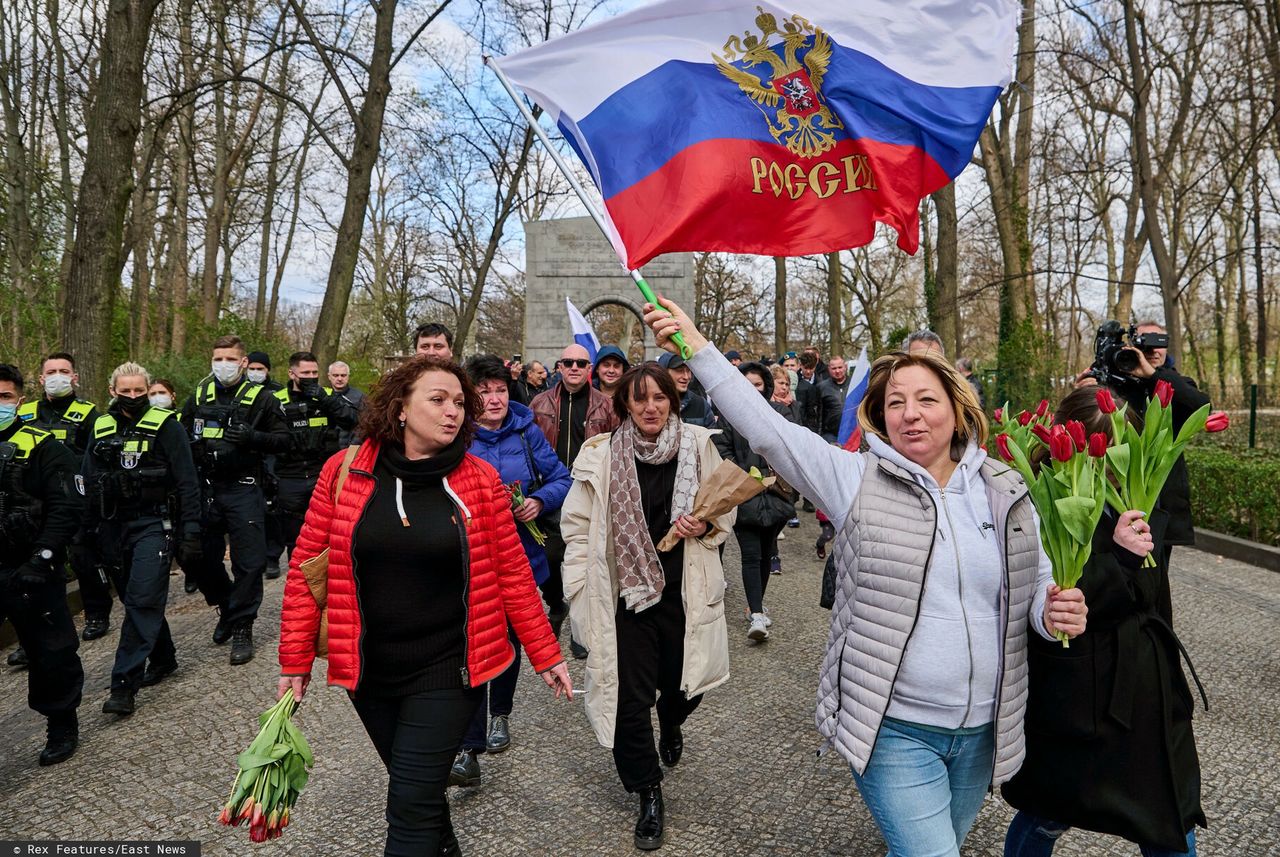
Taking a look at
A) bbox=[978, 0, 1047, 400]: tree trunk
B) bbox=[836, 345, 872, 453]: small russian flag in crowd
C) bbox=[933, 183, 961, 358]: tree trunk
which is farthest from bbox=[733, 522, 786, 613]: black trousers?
bbox=[978, 0, 1047, 400]: tree trunk

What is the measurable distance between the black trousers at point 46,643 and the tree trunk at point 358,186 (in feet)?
27.0

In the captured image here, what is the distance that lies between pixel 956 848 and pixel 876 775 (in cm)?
27

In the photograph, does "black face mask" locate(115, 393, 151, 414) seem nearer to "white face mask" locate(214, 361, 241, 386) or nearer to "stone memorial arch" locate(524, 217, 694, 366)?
"white face mask" locate(214, 361, 241, 386)

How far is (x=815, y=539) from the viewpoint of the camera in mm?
10109

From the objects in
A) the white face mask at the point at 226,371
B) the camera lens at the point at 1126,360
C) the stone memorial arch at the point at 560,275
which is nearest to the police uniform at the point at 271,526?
the white face mask at the point at 226,371

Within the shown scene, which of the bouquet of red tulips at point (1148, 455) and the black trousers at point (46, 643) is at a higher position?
the bouquet of red tulips at point (1148, 455)

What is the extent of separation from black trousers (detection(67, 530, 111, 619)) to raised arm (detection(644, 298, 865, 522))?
17.6ft

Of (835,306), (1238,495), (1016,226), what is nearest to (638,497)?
(1238,495)

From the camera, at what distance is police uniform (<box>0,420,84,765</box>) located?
168 inches

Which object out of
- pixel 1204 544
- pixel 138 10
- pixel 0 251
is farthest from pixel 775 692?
pixel 0 251

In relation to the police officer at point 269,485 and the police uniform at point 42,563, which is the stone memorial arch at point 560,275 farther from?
the police uniform at point 42,563

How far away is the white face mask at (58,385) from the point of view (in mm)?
5590

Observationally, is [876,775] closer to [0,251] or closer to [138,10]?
[138,10]

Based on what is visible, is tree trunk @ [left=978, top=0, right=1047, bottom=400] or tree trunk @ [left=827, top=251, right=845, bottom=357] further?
tree trunk @ [left=827, top=251, right=845, bottom=357]
